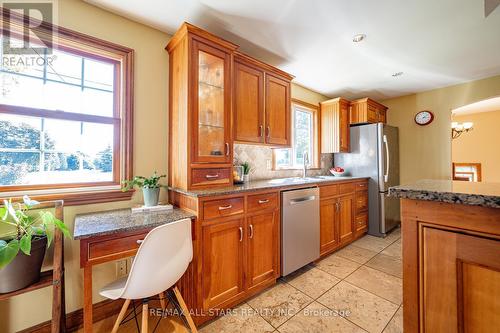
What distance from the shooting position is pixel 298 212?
218 centimetres

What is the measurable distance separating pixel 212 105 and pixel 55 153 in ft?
4.28

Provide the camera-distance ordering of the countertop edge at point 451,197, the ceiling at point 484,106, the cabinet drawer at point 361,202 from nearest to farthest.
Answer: the countertop edge at point 451,197 → the cabinet drawer at point 361,202 → the ceiling at point 484,106

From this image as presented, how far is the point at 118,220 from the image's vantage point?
4.61ft

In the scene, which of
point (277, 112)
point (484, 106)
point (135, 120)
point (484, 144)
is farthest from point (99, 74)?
point (484, 144)

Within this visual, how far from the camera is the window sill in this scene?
4.68ft

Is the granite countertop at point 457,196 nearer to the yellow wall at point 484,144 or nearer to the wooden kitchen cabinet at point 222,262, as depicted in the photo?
the wooden kitchen cabinet at point 222,262

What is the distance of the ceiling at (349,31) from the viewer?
5.41 feet

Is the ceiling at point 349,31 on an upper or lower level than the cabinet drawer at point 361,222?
upper

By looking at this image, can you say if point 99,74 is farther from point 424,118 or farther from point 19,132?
point 424,118

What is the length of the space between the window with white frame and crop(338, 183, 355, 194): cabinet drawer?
78 centimetres

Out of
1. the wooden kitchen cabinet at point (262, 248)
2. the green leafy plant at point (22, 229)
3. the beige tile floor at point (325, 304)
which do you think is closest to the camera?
the green leafy plant at point (22, 229)

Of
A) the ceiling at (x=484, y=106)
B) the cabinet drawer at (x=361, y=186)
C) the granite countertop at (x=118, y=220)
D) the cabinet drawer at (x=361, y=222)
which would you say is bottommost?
the cabinet drawer at (x=361, y=222)

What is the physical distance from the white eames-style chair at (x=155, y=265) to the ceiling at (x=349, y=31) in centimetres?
179

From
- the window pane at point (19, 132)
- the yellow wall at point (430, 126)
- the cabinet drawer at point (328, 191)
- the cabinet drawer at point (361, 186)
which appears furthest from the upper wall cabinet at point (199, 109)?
the yellow wall at point (430, 126)
